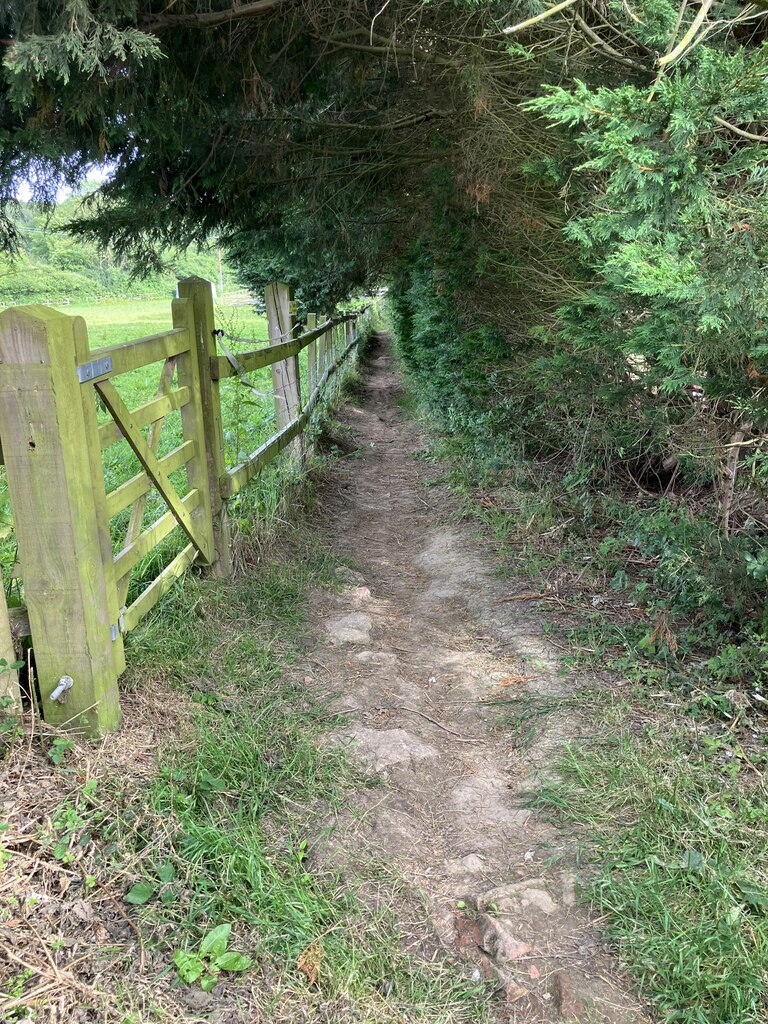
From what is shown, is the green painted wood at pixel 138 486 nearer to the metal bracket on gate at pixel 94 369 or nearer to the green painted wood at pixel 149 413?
the green painted wood at pixel 149 413

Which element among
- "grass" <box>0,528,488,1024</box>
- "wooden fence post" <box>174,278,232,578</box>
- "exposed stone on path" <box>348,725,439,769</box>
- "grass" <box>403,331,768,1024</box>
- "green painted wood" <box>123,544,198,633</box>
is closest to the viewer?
"grass" <box>0,528,488,1024</box>

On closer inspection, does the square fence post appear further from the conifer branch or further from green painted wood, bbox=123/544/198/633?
the conifer branch

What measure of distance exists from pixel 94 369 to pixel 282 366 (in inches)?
174

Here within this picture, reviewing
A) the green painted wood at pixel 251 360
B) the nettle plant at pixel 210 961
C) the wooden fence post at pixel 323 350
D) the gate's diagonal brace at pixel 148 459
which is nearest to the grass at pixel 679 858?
the nettle plant at pixel 210 961

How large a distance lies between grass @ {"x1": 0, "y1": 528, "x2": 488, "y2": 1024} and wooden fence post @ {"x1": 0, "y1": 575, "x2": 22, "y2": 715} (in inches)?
5.3

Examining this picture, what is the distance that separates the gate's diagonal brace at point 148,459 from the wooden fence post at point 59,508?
0.21m

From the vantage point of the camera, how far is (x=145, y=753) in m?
2.91

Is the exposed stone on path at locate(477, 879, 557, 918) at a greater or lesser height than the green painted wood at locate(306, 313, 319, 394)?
lesser

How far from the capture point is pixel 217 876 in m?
2.47

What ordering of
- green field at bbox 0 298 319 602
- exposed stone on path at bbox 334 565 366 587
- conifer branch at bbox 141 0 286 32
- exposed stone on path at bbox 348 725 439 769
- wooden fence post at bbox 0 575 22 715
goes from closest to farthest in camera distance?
1. wooden fence post at bbox 0 575 22 715
2. exposed stone on path at bbox 348 725 439 769
3. conifer branch at bbox 141 0 286 32
4. green field at bbox 0 298 319 602
5. exposed stone on path at bbox 334 565 366 587

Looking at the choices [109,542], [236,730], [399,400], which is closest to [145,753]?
[236,730]

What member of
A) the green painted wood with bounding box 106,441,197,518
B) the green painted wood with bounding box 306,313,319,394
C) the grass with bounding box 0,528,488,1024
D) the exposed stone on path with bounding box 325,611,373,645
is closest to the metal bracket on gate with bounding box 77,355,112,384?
the green painted wood with bounding box 106,441,197,518

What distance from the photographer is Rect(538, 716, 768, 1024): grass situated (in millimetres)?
2189

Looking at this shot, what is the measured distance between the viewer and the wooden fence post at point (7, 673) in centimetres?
252
